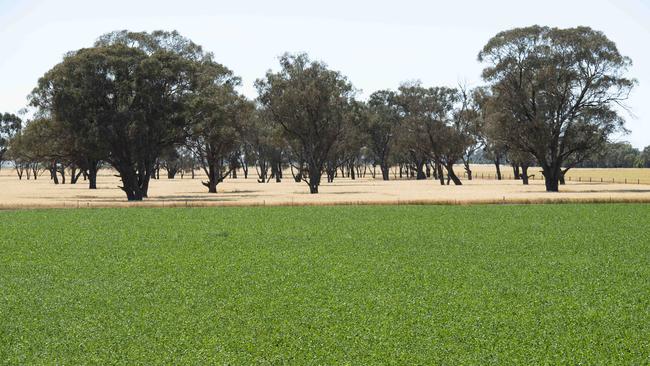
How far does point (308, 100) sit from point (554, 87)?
2865 centimetres

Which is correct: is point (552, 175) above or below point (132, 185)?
below

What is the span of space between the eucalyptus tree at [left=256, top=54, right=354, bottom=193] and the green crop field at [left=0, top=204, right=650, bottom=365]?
172ft

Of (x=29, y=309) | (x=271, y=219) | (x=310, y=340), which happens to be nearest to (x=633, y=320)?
(x=310, y=340)

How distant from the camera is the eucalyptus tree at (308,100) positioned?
83.6 m

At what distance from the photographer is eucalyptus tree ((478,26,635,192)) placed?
79.6m

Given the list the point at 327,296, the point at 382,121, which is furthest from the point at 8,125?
the point at 327,296

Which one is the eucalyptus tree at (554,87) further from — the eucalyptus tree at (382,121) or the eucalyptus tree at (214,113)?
the eucalyptus tree at (382,121)

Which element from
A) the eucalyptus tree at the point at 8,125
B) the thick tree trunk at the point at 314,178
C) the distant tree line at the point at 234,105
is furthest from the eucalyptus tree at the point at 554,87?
the eucalyptus tree at the point at 8,125

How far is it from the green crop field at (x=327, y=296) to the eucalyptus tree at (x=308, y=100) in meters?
52.5

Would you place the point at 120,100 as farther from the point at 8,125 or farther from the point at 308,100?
the point at 8,125

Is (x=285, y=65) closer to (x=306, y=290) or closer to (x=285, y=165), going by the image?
(x=306, y=290)

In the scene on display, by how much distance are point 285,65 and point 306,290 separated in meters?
70.5

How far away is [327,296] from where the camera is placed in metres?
16.2

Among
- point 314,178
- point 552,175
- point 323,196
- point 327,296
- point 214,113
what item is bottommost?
point 327,296
